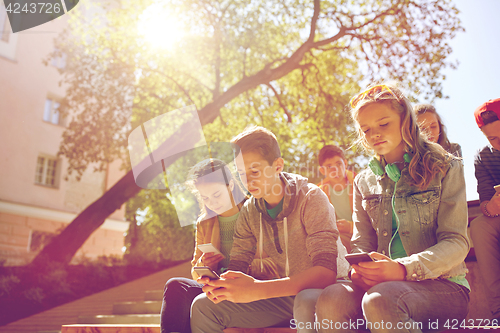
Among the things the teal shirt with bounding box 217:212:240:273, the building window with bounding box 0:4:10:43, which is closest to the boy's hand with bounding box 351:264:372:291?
the teal shirt with bounding box 217:212:240:273

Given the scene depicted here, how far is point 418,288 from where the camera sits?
5.34 ft

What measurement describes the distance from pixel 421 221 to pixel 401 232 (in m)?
0.11

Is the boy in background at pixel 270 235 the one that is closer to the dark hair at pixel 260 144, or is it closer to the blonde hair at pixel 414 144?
the dark hair at pixel 260 144

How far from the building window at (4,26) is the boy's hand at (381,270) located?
1906 cm

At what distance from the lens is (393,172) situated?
2.02m

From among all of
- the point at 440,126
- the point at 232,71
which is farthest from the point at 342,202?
the point at 232,71

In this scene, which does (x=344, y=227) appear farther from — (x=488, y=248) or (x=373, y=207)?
(x=373, y=207)

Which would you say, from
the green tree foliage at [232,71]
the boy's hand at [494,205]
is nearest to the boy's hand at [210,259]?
the boy's hand at [494,205]

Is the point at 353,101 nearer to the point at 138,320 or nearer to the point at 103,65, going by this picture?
the point at 138,320

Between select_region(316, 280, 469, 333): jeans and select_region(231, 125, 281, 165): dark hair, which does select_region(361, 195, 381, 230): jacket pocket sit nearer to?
select_region(316, 280, 469, 333): jeans

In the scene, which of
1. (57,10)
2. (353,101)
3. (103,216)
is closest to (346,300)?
(353,101)

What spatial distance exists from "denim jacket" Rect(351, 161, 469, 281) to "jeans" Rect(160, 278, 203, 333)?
1.11 metres

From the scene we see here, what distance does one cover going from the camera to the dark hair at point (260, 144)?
2.30 m

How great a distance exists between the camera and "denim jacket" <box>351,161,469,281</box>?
1.69 metres
